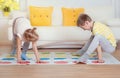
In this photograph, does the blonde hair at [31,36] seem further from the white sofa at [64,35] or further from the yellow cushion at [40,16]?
the yellow cushion at [40,16]

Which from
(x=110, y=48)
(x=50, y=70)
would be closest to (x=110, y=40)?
(x=110, y=48)

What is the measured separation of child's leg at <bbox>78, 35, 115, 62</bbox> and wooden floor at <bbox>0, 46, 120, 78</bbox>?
19 cm

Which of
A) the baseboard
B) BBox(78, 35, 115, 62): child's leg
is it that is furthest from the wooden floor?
the baseboard

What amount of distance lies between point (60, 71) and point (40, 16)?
2.07 meters

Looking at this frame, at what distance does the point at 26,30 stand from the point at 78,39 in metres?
1.35

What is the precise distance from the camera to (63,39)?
4.18 meters

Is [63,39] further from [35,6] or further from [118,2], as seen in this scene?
[118,2]

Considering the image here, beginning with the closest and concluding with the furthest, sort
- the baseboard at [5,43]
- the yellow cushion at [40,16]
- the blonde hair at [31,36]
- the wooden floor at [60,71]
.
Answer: the wooden floor at [60,71] < the blonde hair at [31,36] < the yellow cushion at [40,16] < the baseboard at [5,43]

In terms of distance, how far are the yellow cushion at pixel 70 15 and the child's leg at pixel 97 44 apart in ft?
4.51

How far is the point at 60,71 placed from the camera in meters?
2.60

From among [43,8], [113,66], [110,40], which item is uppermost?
[43,8]

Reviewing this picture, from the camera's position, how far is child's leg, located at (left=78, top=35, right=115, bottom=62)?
3041mm

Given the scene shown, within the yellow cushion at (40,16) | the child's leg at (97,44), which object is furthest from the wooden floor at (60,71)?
the yellow cushion at (40,16)

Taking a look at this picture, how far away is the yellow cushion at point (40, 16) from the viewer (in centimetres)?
446
